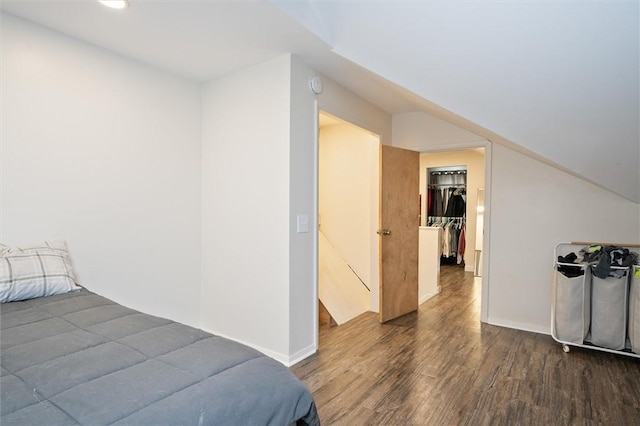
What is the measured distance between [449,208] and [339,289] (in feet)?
12.6

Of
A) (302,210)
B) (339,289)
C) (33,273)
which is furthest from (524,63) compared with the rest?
(339,289)

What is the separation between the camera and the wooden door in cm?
371

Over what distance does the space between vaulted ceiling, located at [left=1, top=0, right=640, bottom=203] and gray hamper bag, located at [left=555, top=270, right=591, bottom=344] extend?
0.86m

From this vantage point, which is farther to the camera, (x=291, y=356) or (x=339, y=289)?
(x=339, y=289)

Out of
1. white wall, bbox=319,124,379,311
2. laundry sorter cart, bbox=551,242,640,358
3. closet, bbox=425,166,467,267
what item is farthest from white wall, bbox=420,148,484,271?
laundry sorter cart, bbox=551,242,640,358

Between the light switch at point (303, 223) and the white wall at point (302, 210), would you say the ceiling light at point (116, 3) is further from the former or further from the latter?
the light switch at point (303, 223)

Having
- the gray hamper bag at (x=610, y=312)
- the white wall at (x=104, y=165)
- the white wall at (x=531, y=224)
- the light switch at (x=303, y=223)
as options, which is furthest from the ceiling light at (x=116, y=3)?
the gray hamper bag at (x=610, y=312)

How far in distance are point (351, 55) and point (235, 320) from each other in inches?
95.2

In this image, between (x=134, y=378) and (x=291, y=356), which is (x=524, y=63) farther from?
(x=291, y=356)

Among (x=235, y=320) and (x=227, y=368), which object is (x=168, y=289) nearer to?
(x=235, y=320)

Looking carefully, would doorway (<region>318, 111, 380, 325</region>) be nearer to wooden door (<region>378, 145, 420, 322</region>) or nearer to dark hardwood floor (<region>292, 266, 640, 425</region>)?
wooden door (<region>378, 145, 420, 322</region>)

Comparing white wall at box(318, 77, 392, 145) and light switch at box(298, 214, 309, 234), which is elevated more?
white wall at box(318, 77, 392, 145)

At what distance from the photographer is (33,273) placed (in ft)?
6.36

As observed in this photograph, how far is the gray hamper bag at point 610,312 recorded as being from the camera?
2.79 metres
